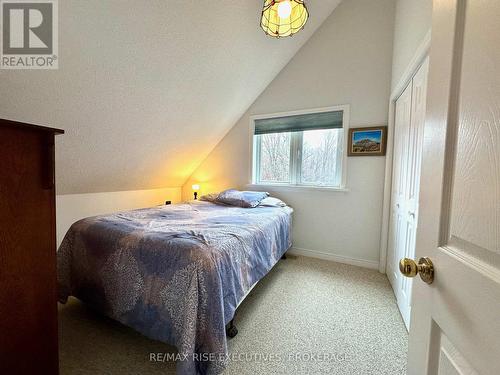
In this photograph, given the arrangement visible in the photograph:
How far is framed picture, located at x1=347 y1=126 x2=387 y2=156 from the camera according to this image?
8.22 ft

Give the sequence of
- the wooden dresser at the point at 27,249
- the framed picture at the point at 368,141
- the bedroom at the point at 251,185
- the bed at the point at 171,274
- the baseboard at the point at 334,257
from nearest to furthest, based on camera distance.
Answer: the bedroom at the point at 251,185 → the wooden dresser at the point at 27,249 → the bed at the point at 171,274 → the framed picture at the point at 368,141 → the baseboard at the point at 334,257

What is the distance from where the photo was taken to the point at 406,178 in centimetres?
185

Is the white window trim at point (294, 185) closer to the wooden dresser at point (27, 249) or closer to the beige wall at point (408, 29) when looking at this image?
the beige wall at point (408, 29)

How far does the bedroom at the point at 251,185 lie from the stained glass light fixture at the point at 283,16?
15 millimetres

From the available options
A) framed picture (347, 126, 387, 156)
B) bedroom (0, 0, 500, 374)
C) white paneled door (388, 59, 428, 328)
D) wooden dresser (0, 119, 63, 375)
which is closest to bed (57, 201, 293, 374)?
bedroom (0, 0, 500, 374)

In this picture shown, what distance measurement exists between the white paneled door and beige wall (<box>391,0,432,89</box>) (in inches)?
8.3

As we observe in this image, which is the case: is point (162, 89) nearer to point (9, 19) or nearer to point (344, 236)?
point (9, 19)

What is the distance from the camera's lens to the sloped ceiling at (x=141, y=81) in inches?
60.4

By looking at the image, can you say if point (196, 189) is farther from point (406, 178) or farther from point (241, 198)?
point (406, 178)

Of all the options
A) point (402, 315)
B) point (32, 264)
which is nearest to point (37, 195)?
point (32, 264)

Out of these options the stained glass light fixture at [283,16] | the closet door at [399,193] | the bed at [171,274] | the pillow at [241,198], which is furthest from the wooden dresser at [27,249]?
the closet door at [399,193]

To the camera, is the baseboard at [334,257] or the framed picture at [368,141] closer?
the framed picture at [368,141]

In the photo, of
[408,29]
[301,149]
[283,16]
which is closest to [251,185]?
[301,149]

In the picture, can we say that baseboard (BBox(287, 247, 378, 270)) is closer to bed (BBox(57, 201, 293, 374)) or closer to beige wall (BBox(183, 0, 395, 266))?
beige wall (BBox(183, 0, 395, 266))
